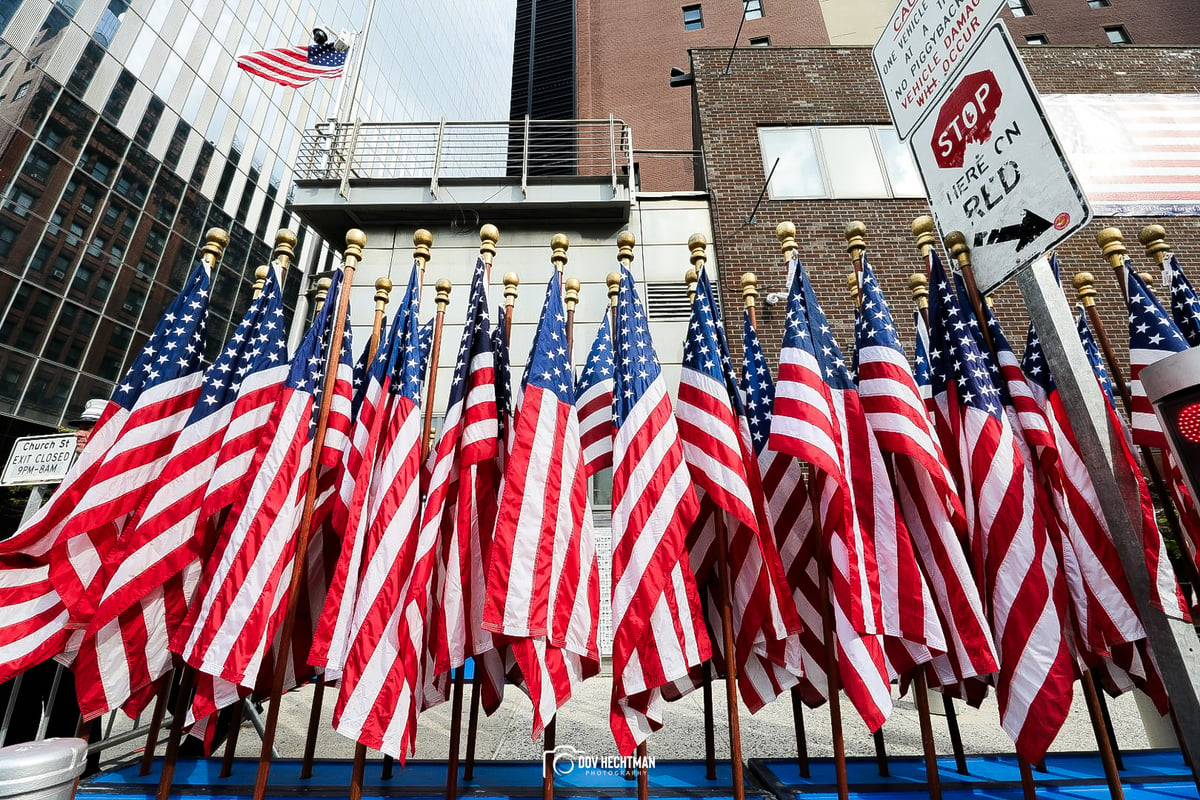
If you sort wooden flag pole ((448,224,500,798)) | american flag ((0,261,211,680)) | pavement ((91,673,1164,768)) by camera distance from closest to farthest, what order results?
1. wooden flag pole ((448,224,500,798))
2. american flag ((0,261,211,680))
3. pavement ((91,673,1164,768))

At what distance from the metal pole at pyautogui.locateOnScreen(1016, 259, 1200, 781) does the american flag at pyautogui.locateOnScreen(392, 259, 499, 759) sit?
2.82 metres

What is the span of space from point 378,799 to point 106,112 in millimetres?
24770

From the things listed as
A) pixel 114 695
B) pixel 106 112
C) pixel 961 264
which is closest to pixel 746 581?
pixel 961 264

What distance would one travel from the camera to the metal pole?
1.94 meters

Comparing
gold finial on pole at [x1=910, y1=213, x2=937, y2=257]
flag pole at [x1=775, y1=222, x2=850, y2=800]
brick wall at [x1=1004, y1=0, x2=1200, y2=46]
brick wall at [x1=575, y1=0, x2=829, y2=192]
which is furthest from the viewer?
brick wall at [x1=1004, y1=0, x2=1200, y2=46]

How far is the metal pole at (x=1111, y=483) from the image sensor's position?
1.94 m

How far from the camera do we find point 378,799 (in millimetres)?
2814

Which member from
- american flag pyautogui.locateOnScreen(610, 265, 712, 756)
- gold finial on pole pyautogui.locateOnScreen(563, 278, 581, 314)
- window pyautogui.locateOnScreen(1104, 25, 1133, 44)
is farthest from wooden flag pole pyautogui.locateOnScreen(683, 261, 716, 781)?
window pyautogui.locateOnScreen(1104, 25, 1133, 44)

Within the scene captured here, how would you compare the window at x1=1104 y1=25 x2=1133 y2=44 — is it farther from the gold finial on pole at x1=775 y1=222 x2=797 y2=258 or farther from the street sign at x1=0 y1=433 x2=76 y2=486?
the street sign at x1=0 y1=433 x2=76 y2=486

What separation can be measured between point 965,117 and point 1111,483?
1.80m

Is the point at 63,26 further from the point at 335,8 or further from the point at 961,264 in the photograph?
the point at 961,264

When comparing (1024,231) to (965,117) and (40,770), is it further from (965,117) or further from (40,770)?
(40,770)

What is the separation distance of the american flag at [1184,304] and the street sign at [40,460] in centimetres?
832

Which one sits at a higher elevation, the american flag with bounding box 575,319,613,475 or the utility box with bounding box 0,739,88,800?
the american flag with bounding box 575,319,613,475
